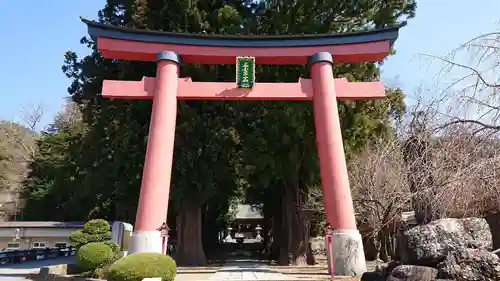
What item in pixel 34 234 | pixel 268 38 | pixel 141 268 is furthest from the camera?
pixel 34 234

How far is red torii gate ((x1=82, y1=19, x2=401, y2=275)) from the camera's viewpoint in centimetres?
1271

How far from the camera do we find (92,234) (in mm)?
14656

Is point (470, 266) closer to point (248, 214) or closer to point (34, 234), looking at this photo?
point (34, 234)

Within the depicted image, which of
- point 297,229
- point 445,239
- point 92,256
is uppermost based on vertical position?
point 297,229

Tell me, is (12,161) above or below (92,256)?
above

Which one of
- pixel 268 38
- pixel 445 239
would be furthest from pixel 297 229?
pixel 445 239

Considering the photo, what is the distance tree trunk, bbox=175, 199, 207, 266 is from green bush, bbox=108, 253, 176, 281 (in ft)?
29.6

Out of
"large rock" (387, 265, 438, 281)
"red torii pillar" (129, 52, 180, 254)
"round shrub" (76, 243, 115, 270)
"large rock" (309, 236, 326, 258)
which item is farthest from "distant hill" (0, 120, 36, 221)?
"large rock" (387, 265, 438, 281)

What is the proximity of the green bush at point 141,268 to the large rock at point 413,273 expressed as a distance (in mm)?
4699

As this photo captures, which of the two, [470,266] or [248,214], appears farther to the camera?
[248,214]

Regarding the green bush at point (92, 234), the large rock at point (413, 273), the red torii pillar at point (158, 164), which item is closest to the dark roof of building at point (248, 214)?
the green bush at point (92, 234)

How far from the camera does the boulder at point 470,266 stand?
6.75 meters

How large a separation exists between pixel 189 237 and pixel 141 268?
9.92 metres

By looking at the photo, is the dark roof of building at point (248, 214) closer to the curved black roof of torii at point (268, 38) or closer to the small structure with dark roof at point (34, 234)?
the small structure with dark roof at point (34, 234)
